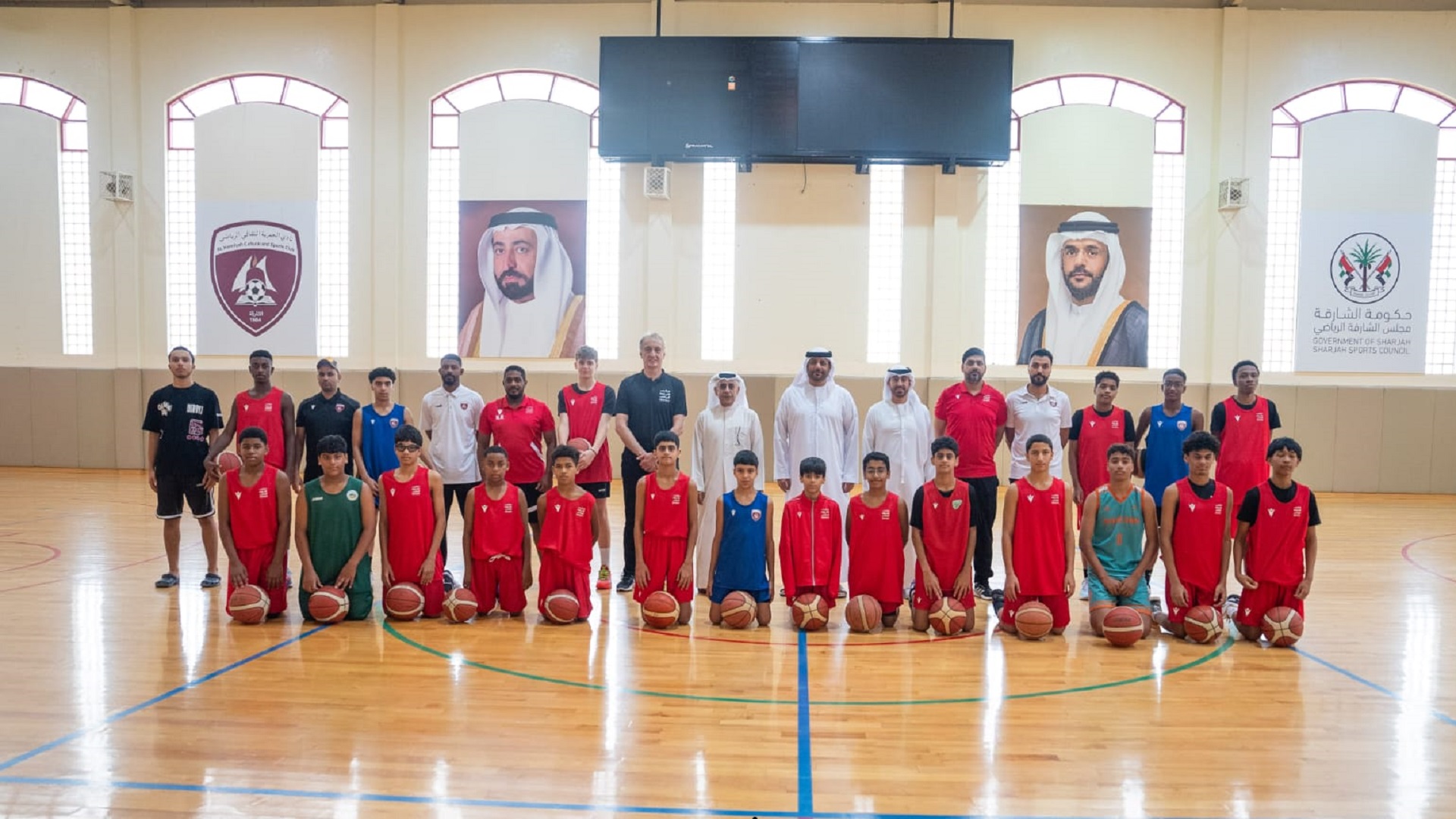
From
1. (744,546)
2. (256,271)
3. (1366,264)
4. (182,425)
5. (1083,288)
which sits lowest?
(744,546)

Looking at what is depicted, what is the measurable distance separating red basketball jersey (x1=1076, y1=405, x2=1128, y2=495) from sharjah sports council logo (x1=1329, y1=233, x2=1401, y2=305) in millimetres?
8319

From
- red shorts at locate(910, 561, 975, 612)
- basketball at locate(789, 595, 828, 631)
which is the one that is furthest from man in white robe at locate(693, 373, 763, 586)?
red shorts at locate(910, 561, 975, 612)

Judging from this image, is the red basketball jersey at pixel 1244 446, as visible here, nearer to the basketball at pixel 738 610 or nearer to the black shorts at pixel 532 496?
the basketball at pixel 738 610

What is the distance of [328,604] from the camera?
234 inches

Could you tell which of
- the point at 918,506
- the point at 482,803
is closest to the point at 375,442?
the point at 918,506

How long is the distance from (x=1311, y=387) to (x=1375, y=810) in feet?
37.8

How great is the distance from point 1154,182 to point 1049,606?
9.41 metres

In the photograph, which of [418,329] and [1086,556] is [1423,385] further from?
[418,329]

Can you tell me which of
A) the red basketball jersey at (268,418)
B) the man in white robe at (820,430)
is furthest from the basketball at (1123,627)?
the red basketball jersey at (268,418)

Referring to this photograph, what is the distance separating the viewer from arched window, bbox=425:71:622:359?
13.7 m

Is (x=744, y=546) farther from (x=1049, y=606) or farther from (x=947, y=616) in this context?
(x=1049, y=606)

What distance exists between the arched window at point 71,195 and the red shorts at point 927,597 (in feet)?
43.4

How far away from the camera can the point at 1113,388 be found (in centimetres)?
694

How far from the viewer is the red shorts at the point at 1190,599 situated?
5.89m
